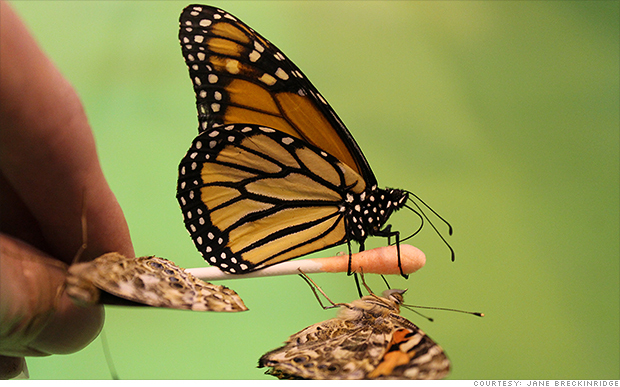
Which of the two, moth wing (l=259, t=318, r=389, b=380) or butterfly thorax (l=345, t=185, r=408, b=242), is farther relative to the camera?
butterfly thorax (l=345, t=185, r=408, b=242)

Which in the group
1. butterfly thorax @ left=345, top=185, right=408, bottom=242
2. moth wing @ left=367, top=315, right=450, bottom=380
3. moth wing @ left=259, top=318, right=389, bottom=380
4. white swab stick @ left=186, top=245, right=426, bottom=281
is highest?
butterfly thorax @ left=345, top=185, right=408, bottom=242

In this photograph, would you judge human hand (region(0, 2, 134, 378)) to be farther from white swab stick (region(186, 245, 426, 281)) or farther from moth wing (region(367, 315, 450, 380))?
moth wing (region(367, 315, 450, 380))

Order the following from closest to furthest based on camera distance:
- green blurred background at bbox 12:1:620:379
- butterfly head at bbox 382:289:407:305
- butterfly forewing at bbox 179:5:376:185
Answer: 1. butterfly head at bbox 382:289:407:305
2. butterfly forewing at bbox 179:5:376:185
3. green blurred background at bbox 12:1:620:379

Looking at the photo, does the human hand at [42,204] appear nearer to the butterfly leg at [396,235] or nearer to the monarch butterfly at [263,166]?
the monarch butterfly at [263,166]

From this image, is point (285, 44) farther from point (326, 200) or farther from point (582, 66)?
point (582, 66)

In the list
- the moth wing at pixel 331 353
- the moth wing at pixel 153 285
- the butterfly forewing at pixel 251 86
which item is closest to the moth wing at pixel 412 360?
the moth wing at pixel 331 353

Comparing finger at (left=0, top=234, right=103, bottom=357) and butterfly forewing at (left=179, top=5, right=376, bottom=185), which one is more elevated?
butterfly forewing at (left=179, top=5, right=376, bottom=185)

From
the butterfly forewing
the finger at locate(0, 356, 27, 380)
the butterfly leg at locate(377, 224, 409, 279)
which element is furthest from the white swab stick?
the finger at locate(0, 356, 27, 380)
